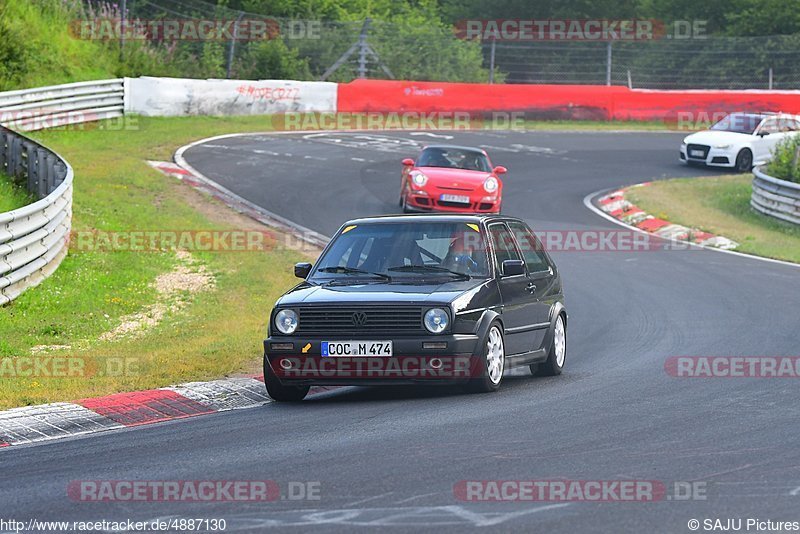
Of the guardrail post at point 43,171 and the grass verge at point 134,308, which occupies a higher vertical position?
the guardrail post at point 43,171

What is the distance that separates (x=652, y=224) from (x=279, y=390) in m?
15.5

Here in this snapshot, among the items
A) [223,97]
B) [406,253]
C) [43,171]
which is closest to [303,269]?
[406,253]

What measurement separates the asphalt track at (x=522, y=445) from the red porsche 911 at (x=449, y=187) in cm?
611

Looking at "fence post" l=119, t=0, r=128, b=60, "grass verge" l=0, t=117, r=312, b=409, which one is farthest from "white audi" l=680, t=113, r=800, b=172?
"fence post" l=119, t=0, r=128, b=60

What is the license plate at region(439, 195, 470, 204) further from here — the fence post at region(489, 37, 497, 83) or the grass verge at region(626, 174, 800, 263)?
the fence post at region(489, 37, 497, 83)

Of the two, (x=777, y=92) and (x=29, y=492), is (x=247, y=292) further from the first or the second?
(x=777, y=92)

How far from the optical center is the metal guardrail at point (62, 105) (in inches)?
1156

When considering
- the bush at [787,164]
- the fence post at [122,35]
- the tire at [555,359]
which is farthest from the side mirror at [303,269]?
the fence post at [122,35]

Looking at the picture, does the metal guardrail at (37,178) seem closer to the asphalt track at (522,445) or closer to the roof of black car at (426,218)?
the asphalt track at (522,445)

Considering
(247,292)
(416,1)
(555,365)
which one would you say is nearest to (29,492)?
(555,365)

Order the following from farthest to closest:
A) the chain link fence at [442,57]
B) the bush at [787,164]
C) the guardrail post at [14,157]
Answer: the chain link fence at [442,57] → the bush at [787,164] → the guardrail post at [14,157]

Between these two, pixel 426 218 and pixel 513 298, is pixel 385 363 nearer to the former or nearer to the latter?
pixel 513 298

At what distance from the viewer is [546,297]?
11.5m

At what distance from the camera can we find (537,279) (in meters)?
11.3
